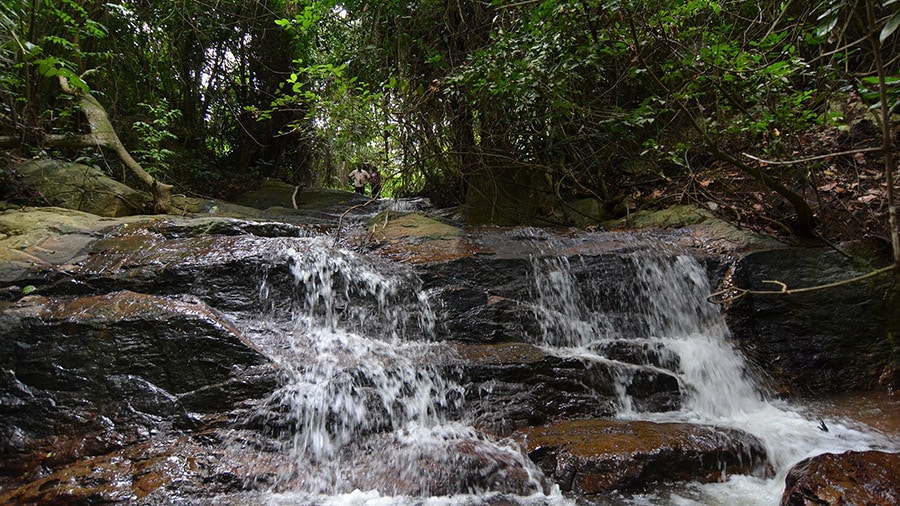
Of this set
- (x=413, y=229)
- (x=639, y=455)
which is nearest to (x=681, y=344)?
(x=639, y=455)

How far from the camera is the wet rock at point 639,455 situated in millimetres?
2596

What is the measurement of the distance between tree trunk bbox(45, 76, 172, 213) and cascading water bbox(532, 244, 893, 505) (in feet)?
15.6

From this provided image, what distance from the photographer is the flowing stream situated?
2.64 m

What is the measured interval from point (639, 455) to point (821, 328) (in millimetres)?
2596

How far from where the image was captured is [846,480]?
1997mm

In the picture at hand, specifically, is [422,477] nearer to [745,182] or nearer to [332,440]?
[332,440]

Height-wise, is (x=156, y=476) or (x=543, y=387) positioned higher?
(x=543, y=387)

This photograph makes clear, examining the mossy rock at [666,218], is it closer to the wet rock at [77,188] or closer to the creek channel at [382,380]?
the creek channel at [382,380]

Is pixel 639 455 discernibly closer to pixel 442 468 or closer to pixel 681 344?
pixel 442 468

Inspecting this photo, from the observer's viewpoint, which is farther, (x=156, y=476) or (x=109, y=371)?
(x=109, y=371)

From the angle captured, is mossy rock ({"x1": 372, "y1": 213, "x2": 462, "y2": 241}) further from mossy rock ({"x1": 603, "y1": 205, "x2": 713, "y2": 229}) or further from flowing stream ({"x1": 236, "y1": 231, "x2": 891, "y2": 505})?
mossy rock ({"x1": 603, "y1": 205, "x2": 713, "y2": 229})

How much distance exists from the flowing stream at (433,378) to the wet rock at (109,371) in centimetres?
36

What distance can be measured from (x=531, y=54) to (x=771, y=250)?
9.79 feet

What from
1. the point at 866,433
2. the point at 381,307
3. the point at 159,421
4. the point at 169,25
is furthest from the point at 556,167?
the point at 169,25
